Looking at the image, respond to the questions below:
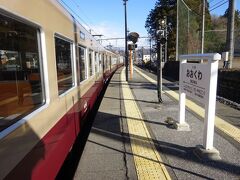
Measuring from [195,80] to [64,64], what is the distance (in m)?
2.26

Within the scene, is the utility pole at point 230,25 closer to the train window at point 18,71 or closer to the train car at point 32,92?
the train car at point 32,92

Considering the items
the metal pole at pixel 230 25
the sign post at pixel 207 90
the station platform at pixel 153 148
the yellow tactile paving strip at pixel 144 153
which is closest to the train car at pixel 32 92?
the station platform at pixel 153 148

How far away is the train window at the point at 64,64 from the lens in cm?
467

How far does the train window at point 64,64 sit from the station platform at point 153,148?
116cm

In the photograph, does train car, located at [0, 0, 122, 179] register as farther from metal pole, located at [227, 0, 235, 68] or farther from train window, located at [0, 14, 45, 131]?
metal pole, located at [227, 0, 235, 68]

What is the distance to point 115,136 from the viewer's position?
6.10m

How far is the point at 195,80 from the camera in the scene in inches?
210

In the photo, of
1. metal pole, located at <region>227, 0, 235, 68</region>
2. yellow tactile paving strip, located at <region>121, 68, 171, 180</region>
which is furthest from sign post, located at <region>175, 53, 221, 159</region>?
metal pole, located at <region>227, 0, 235, 68</region>

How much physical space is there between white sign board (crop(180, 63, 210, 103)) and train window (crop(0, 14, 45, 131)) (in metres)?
2.54

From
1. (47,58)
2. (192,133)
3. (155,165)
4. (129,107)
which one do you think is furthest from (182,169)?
(129,107)

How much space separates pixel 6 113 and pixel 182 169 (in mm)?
2570

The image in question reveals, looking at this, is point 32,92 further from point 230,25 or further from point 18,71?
point 230,25

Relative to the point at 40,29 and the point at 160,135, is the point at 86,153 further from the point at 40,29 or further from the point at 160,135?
the point at 40,29

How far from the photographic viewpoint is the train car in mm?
2707
